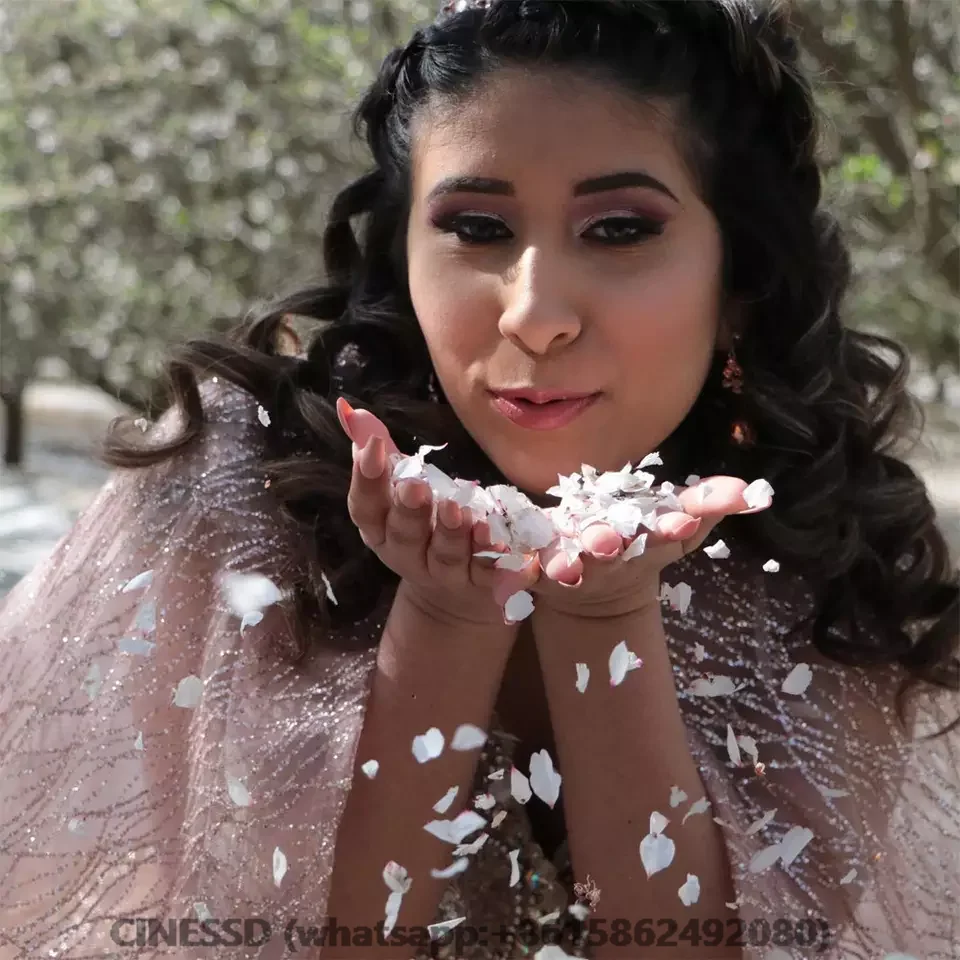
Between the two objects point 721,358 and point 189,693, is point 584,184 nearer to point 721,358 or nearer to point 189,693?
point 721,358

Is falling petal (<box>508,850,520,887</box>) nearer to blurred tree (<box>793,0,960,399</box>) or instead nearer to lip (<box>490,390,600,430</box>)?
lip (<box>490,390,600,430</box>)

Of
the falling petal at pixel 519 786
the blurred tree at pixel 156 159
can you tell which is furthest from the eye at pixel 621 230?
the blurred tree at pixel 156 159

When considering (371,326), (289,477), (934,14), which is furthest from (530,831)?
(934,14)

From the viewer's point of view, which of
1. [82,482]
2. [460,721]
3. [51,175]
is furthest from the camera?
[82,482]

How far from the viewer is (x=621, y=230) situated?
101 cm

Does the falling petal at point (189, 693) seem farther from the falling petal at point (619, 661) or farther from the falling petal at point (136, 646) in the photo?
the falling petal at point (619, 661)

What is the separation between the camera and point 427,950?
3.64 ft

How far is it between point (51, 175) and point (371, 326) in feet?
11.5

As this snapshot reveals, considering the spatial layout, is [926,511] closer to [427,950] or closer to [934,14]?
[427,950]

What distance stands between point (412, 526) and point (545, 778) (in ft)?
1.46

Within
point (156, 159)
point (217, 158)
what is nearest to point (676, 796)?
point (217, 158)

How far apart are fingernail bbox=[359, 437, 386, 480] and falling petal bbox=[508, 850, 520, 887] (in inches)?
20.6

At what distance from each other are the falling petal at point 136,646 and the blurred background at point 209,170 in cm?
120

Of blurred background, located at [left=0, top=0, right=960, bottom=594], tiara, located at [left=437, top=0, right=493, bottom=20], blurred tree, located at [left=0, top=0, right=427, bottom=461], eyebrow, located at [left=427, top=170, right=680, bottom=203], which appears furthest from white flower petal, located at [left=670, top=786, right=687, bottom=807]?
blurred tree, located at [left=0, top=0, right=427, bottom=461]
